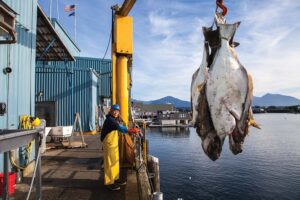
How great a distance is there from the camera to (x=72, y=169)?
29.9 feet

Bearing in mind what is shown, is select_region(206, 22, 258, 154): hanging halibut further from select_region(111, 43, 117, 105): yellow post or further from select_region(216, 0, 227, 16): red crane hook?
select_region(111, 43, 117, 105): yellow post

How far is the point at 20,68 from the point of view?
8.26 meters

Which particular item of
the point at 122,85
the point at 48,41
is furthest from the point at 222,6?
the point at 48,41

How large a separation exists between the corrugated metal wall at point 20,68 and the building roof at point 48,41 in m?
2.52

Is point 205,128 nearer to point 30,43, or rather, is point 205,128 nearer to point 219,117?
point 219,117

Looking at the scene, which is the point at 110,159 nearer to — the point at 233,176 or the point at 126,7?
the point at 126,7

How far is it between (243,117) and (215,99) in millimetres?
346

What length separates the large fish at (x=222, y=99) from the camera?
2.94m

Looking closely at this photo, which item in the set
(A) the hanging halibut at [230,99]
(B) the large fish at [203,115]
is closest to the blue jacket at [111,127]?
(B) the large fish at [203,115]

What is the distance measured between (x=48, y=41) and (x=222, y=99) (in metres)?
14.9

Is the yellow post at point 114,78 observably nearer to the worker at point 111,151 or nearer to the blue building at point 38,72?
the worker at point 111,151

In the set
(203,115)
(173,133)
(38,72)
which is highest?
(38,72)

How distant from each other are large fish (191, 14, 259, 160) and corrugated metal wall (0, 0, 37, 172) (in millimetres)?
5826

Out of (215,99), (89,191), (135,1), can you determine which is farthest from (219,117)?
(135,1)
